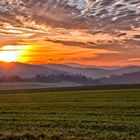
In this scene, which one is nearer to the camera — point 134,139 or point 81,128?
point 134,139

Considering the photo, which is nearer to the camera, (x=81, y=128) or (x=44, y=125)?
(x=81, y=128)

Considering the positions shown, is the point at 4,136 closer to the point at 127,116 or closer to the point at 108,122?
the point at 108,122

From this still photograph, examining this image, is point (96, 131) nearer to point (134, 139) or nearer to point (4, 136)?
point (134, 139)

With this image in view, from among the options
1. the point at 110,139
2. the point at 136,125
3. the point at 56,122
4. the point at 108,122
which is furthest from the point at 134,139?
the point at 56,122

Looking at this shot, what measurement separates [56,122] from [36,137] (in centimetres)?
1076

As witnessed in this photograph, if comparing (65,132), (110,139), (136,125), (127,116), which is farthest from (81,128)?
(127,116)

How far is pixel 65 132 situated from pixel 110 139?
190 inches

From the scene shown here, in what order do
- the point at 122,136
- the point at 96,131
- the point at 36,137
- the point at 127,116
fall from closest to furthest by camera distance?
the point at 36,137 < the point at 122,136 < the point at 96,131 < the point at 127,116

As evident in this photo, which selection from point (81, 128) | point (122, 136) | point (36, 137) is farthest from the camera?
point (81, 128)

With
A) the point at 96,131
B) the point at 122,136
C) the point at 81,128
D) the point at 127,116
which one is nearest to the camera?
the point at 122,136

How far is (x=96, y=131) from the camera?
1081 inches

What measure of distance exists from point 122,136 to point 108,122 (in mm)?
7362

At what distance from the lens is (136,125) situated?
97.2ft

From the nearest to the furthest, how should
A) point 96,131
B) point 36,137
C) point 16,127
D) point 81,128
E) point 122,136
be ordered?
point 36,137, point 122,136, point 96,131, point 81,128, point 16,127
